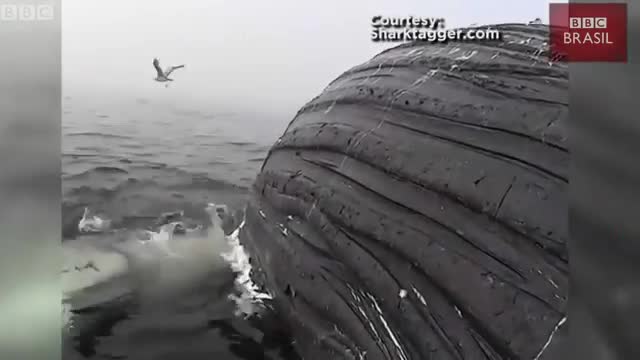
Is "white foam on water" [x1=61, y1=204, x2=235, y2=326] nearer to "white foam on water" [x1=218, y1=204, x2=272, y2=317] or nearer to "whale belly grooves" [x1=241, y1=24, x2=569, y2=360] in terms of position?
"white foam on water" [x1=218, y1=204, x2=272, y2=317]

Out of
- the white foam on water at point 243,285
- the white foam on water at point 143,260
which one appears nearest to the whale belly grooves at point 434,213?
the white foam on water at point 243,285

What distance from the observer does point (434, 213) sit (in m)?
1.61

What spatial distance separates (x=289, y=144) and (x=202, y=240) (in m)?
0.92

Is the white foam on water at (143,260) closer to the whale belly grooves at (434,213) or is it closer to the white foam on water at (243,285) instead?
the white foam on water at (243,285)

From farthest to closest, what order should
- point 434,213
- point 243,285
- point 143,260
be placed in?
point 143,260 → point 243,285 → point 434,213

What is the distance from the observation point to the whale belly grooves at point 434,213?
1.42 meters

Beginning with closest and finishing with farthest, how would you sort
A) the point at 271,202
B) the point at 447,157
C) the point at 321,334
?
1. the point at 447,157
2. the point at 321,334
3. the point at 271,202

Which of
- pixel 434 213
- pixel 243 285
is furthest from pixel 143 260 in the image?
pixel 434 213

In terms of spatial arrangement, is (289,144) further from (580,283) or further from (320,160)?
(580,283)

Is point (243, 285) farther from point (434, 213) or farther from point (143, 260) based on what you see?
point (434, 213)

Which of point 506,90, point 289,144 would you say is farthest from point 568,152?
point 289,144

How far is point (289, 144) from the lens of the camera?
2.49 m

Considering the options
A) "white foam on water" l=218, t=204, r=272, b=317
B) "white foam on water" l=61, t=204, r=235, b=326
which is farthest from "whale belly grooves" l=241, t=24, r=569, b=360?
"white foam on water" l=61, t=204, r=235, b=326

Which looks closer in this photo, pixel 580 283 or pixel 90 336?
pixel 580 283
